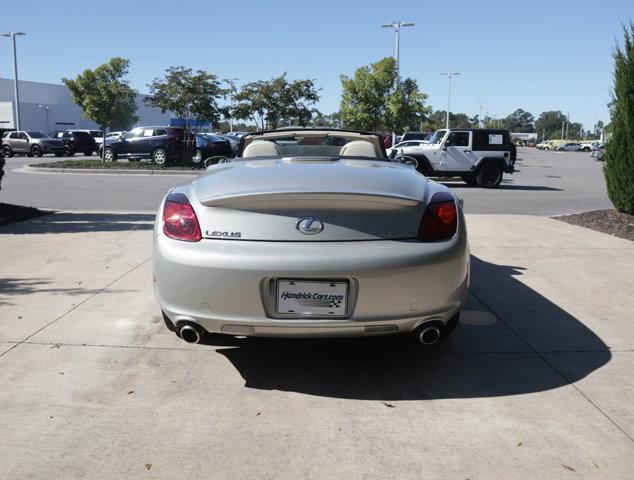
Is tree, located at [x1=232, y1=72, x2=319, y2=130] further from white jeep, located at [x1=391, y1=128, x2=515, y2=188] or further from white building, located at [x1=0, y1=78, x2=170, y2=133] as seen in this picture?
white building, located at [x1=0, y1=78, x2=170, y2=133]

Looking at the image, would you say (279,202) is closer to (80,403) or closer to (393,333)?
(393,333)

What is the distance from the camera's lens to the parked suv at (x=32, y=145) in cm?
3553

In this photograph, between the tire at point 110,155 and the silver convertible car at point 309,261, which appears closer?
the silver convertible car at point 309,261

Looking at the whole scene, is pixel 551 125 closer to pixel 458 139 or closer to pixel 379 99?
pixel 379 99

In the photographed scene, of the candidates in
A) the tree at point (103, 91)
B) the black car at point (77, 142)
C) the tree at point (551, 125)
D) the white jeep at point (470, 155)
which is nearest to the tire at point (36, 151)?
the black car at point (77, 142)

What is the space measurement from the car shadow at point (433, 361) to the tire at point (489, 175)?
14.3m

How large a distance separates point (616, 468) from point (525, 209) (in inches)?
443

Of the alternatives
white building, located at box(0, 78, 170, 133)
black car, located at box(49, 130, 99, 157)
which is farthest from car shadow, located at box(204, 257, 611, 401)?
white building, located at box(0, 78, 170, 133)

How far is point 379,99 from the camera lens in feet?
106

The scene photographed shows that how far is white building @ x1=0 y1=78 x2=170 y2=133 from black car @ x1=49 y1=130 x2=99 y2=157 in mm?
20849

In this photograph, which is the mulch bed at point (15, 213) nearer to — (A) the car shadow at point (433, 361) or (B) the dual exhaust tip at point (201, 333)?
(A) the car shadow at point (433, 361)

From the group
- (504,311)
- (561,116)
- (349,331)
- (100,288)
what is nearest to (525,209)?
(504,311)

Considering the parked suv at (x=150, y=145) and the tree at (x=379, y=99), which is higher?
the tree at (x=379, y=99)

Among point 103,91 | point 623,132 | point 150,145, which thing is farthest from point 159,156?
point 623,132
